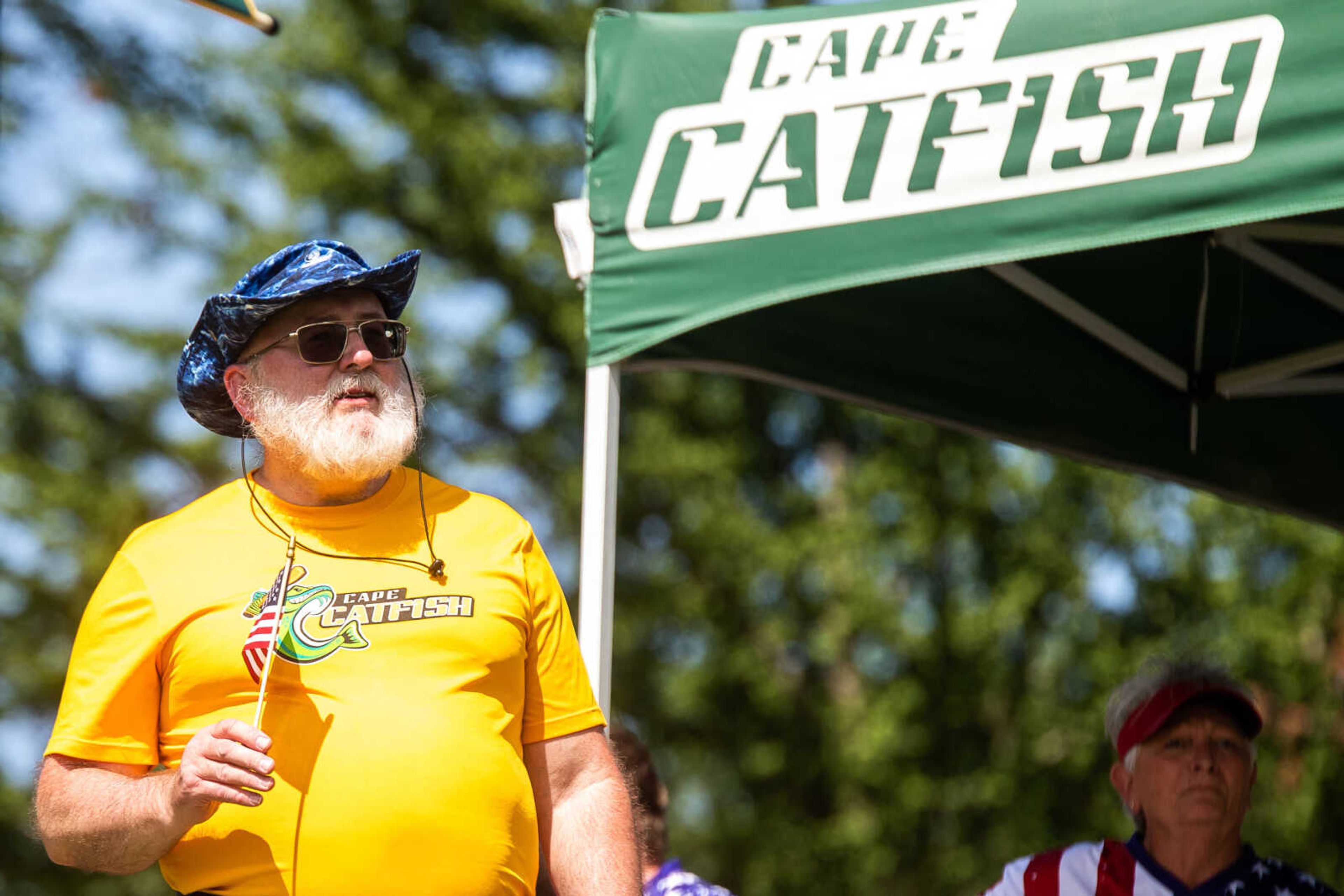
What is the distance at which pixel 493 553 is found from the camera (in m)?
2.33

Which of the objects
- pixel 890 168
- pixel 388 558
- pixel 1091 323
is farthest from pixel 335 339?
pixel 1091 323

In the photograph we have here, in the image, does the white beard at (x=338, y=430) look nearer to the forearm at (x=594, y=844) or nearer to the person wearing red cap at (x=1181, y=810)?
the forearm at (x=594, y=844)

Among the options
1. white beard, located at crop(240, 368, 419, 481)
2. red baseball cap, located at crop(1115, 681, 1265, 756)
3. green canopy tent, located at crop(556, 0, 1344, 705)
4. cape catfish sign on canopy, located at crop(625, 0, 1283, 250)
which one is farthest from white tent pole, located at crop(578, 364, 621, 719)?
red baseball cap, located at crop(1115, 681, 1265, 756)

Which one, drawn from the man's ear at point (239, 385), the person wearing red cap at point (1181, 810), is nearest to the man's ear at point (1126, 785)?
the person wearing red cap at point (1181, 810)

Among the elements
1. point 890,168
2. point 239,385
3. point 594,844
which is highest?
point 890,168

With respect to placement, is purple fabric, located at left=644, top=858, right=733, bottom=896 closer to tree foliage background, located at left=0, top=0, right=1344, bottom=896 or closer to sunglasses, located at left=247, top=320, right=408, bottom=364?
sunglasses, located at left=247, top=320, right=408, bottom=364

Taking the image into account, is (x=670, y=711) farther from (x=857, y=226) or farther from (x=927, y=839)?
(x=857, y=226)

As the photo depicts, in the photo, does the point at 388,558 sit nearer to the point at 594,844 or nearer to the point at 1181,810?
the point at 594,844

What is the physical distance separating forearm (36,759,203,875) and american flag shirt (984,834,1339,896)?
6.14 ft

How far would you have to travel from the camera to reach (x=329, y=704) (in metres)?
2.16

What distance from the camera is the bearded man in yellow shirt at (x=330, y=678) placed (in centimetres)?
212

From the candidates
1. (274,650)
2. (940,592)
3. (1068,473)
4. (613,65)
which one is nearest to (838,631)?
(940,592)

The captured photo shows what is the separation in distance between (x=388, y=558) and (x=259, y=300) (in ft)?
1.35

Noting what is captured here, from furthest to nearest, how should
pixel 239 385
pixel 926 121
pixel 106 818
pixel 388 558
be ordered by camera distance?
pixel 926 121
pixel 239 385
pixel 388 558
pixel 106 818
